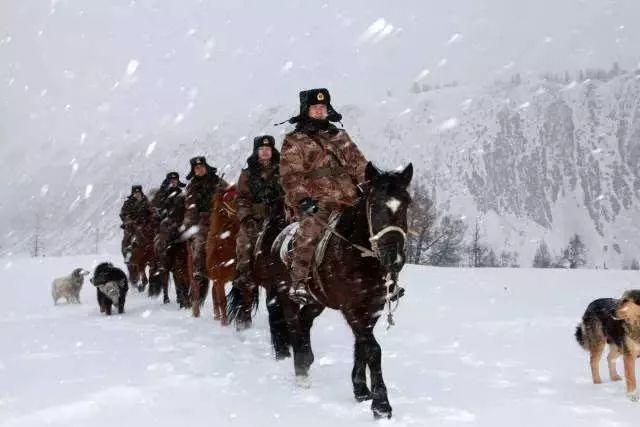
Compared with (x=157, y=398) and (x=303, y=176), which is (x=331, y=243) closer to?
(x=303, y=176)

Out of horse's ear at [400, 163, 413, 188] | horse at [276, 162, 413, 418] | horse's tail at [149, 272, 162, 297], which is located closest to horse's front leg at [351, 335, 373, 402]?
horse at [276, 162, 413, 418]

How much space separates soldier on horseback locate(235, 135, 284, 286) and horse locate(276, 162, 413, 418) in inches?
117

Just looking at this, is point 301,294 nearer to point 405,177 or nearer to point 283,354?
point 405,177

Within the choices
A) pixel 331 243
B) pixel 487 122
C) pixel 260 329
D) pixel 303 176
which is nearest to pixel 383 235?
pixel 331 243

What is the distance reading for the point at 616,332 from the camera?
19.6 ft

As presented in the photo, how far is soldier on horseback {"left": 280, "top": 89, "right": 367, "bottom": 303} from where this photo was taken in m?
5.93

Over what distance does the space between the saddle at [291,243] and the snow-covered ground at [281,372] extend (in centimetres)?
Result: 140

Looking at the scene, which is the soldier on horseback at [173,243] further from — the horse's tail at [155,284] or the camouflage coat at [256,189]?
the camouflage coat at [256,189]

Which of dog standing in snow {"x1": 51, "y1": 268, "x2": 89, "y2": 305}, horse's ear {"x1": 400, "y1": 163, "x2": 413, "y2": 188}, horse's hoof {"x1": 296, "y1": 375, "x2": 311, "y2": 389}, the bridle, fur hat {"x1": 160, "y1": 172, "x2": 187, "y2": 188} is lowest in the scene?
horse's hoof {"x1": 296, "y1": 375, "x2": 311, "y2": 389}

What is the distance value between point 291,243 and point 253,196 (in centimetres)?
232

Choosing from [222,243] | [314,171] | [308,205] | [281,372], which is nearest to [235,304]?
[222,243]

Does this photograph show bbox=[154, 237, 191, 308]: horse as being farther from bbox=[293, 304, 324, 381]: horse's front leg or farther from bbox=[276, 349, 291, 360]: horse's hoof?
bbox=[293, 304, 324, 381]: horse's front leg

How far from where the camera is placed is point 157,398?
5539mm

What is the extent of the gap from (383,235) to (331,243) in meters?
1.02
